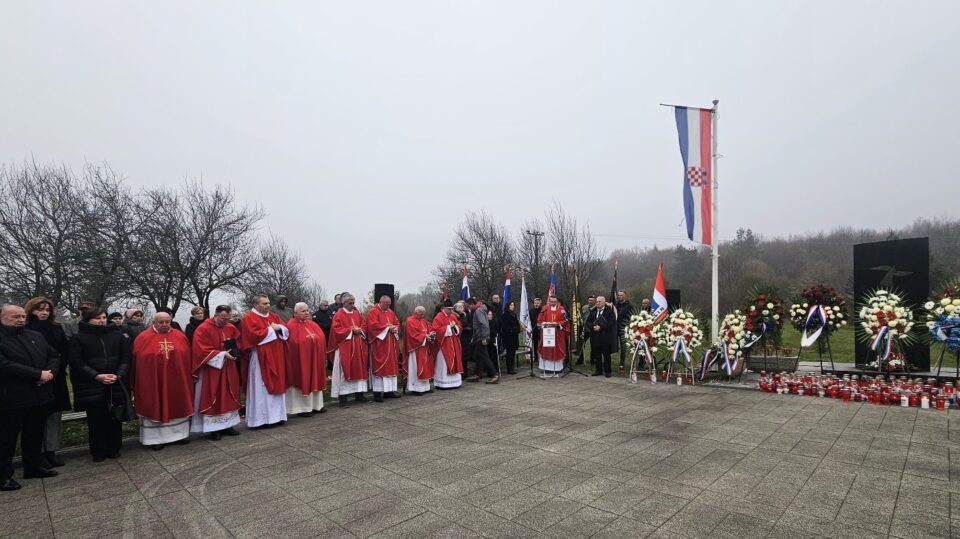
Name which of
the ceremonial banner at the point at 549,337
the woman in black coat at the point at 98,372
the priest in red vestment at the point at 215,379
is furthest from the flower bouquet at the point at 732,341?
the woman in black coat at the point at 98,372

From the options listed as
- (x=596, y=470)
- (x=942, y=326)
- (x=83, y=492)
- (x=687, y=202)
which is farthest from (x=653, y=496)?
(x=687, y=202)

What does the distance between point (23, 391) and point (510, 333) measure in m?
10.2

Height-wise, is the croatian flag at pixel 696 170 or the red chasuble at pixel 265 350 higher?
the croatian flag at pixel 696 170

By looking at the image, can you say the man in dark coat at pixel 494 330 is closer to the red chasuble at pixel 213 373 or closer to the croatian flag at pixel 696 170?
the croatian flag at pixel 696 170

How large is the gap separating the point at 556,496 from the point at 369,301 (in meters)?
27.5

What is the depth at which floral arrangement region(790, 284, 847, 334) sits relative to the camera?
33.2 ft

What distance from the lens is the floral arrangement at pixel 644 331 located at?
37.5 feet

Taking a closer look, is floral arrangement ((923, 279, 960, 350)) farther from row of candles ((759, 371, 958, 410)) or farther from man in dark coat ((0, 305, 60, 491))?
man in dark coat ((0, 305, 60, 491))

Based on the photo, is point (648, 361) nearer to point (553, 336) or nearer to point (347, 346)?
point (553, 336)

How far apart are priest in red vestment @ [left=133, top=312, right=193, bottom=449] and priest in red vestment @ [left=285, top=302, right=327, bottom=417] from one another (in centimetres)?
180

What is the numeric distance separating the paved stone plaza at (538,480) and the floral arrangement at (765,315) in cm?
300

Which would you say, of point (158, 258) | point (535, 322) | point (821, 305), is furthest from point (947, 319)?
point (158, 258)

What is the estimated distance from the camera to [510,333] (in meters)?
13.6

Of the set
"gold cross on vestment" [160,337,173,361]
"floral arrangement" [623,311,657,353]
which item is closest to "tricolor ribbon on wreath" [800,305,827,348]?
"floral arrangement" [623,311,657,353]
